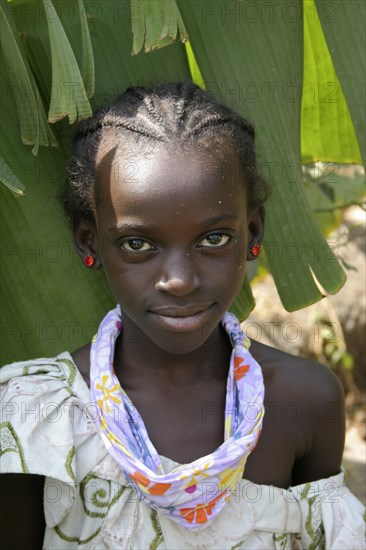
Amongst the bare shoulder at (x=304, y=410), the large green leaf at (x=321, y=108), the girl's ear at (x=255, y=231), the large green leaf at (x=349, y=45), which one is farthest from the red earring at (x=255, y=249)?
the large green leaf at (x=321, y=108)

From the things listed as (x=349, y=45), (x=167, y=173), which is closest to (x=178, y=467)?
(x=167, y=173)

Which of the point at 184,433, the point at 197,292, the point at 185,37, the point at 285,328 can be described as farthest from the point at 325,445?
the point at 285,328

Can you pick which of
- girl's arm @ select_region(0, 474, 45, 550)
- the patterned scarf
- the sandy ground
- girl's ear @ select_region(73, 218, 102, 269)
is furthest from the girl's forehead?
the sandy ground

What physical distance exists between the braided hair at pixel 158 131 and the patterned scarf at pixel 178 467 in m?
0.32

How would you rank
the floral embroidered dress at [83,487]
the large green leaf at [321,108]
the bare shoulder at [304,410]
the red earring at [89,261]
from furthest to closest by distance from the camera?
1. the large green leaf at [321,108]
2. the bare shoulder at [304,410]
3. the red earring at [89,261]
4. the floral embroidered dress at [83,487]

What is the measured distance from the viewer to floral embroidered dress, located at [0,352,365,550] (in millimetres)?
1748

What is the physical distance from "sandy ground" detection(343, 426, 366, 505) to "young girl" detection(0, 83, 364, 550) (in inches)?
38.5

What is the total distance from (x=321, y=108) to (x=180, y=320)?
2.82 ft

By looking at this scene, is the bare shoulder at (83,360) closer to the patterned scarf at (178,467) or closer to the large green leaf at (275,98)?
the patterned scarf at (178,467)

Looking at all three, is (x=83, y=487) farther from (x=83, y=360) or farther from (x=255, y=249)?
(x=255, y=249)

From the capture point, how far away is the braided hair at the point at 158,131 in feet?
5.66

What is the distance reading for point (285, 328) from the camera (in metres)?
3.93

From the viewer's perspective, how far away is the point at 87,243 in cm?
186

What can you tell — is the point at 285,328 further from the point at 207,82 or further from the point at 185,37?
the point at 185,37
